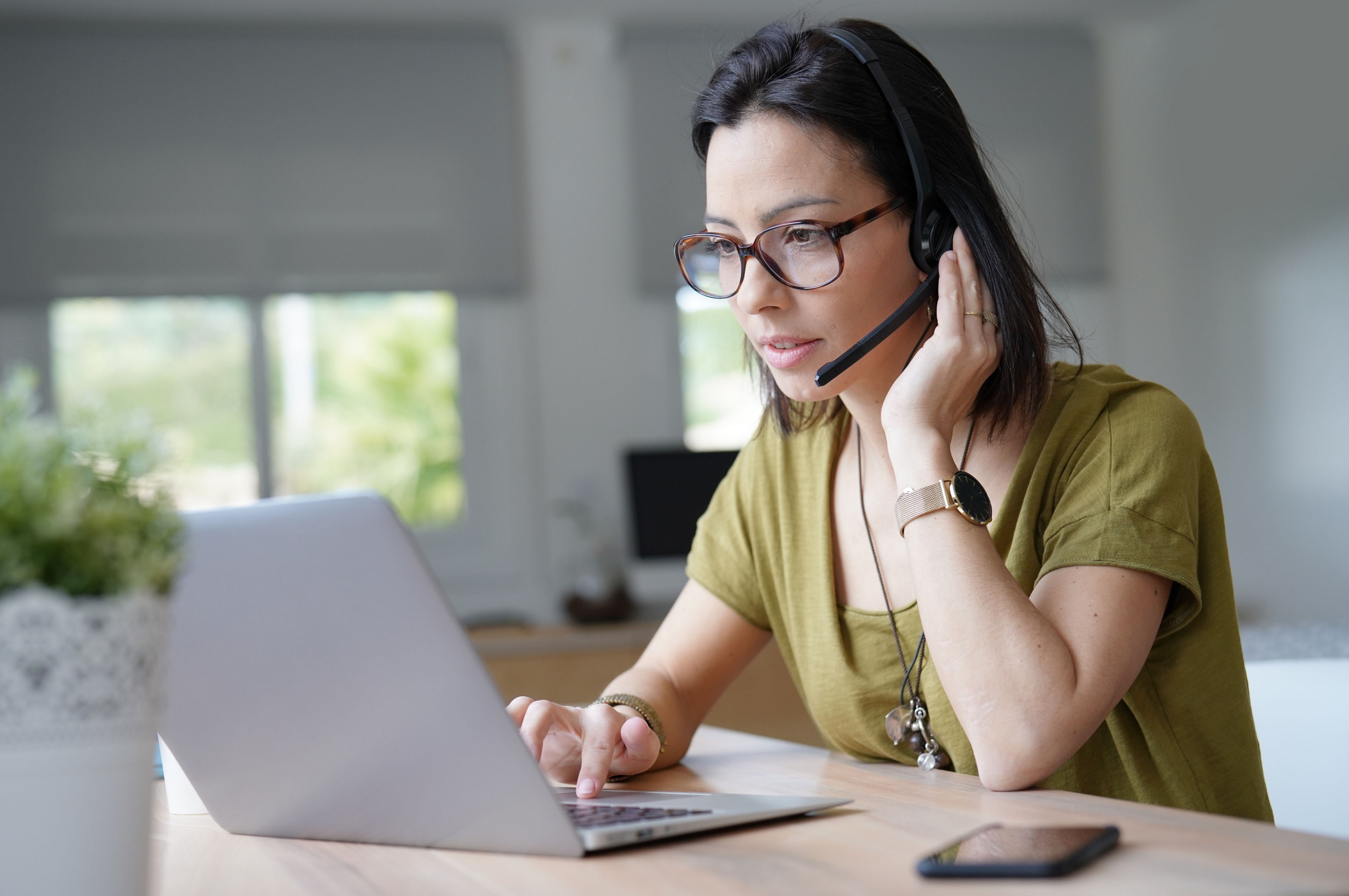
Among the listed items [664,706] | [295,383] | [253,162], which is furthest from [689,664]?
[253,162]

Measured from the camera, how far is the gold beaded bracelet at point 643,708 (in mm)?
1096

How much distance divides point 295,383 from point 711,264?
296 cm

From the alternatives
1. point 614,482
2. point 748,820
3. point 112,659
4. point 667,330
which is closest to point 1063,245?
point 667,330

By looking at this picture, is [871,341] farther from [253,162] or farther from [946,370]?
[253,162]

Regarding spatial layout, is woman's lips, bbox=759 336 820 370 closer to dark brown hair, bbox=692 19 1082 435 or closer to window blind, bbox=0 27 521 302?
dark brown hair, bbox=692 19 1082 435

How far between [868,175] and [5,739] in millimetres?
918

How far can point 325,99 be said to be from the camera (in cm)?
395

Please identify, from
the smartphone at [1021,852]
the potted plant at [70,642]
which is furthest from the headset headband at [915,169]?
the potted plant at [70,642]

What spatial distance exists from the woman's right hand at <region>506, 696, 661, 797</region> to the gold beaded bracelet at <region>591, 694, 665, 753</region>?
0.04 ft

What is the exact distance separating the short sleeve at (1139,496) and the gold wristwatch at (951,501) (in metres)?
0.08

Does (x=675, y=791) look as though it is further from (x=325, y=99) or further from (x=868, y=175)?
(x=325, y=99)

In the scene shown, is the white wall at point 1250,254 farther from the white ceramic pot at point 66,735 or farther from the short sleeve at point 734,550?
the white ceramic pot at point 66,735

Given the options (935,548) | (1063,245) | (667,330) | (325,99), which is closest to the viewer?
(935,548)

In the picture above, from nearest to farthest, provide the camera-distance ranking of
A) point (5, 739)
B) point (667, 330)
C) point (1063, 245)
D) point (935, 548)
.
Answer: point (5, 739) → point (935, 548) → point (667, 330) → point (1063, 245)
